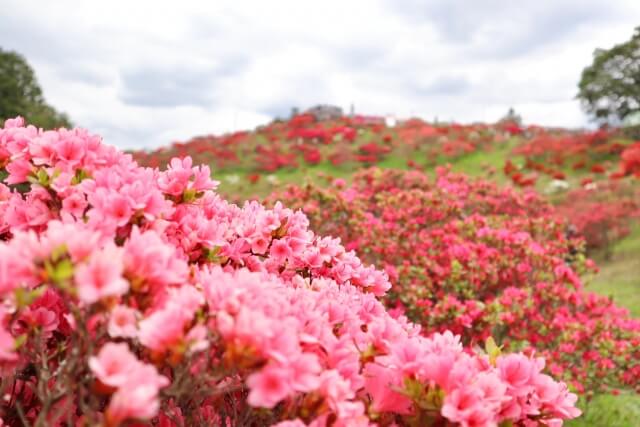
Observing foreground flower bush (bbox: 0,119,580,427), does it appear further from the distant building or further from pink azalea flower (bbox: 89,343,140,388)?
the distant building

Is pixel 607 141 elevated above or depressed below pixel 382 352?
above

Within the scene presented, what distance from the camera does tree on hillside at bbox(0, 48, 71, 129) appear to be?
26625mm

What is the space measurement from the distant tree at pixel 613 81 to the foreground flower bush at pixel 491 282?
26.5m

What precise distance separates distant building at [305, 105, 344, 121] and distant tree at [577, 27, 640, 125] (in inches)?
699

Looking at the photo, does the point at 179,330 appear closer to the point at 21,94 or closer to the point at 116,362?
the point at 116,362

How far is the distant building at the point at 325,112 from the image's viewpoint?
131 feet

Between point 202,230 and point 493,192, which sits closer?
point 202,230

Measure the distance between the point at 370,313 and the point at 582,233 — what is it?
16.1m

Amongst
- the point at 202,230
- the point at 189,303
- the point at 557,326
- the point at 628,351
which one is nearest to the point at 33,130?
the point at 202,230

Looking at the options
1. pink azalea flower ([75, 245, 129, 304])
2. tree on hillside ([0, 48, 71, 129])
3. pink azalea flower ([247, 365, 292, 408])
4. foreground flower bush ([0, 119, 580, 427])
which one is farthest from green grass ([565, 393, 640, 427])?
tree on hillside ([0, 48, 71, 129])

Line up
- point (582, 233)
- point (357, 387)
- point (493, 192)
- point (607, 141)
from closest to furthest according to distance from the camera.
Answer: point (357, 387) → point (493, 192) → point (582, 233) → point (607, 141)

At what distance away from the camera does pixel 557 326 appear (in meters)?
5.96

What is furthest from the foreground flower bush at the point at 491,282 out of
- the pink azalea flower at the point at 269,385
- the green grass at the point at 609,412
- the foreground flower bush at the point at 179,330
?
the pink azalea flower at the point at 269,385

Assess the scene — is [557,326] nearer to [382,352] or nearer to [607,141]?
[382,352]
